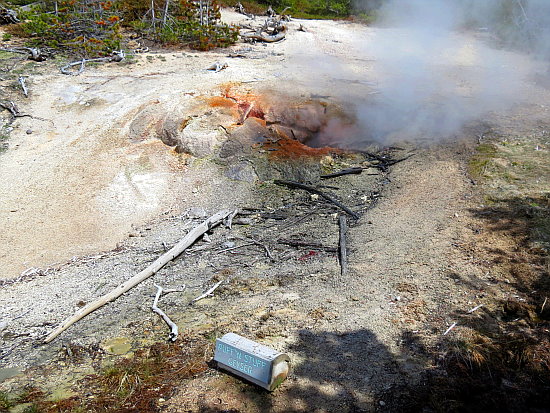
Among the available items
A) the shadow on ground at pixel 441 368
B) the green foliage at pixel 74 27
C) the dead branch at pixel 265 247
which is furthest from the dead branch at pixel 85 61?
the shadow on ground at pixel 441 368

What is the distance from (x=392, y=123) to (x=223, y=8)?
13.3 meters

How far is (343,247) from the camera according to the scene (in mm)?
6426

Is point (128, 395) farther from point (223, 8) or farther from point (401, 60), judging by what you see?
point (223, 8)

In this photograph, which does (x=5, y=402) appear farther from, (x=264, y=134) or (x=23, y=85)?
(x=23, y=85)

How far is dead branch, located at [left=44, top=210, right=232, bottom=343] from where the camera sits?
548 cm

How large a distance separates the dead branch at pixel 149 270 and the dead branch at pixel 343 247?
191 cm

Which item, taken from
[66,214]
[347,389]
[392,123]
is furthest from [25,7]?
[347,389]

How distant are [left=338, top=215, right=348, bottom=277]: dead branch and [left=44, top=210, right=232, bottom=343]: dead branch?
1910 millimetres

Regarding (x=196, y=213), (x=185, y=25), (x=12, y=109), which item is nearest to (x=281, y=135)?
(x=196, y=213)

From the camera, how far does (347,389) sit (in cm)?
387

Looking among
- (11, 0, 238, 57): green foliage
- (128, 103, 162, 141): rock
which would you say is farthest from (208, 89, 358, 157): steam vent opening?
(11, 0, 238, 57): green foliage

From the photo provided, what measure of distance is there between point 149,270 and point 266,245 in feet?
5.37

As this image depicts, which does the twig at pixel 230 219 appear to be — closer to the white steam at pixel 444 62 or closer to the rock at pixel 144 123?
the white steam at pixel 444 62

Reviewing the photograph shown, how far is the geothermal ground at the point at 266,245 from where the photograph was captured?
4.05 m
